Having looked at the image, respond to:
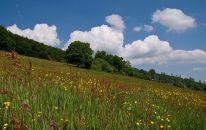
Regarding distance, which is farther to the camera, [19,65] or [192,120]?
[192,120]

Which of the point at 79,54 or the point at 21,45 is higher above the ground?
the point at 21,45

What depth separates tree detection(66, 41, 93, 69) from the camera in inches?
2761

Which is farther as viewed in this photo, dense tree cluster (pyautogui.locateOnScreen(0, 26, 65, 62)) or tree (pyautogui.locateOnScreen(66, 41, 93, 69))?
dense tree cluster (pyautogui.locateOnScreen(0, 26, 65, 62))

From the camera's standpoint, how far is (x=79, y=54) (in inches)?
2805

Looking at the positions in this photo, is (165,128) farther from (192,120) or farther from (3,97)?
(3,97)

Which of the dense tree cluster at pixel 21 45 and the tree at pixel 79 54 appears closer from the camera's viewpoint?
the tree at pixel 79 54

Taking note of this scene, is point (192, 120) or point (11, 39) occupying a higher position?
point (11, 39)

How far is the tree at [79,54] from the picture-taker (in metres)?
70.1

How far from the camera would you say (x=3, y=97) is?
649 centimetres

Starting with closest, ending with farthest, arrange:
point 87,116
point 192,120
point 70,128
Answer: point 70,128
point 87,116
point 192,120

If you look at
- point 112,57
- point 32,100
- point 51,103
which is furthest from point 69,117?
point 112,57

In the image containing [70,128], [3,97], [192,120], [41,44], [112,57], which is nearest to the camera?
[70,128]

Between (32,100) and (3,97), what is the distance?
3.87 ft

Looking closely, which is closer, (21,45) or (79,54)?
(79,54)
